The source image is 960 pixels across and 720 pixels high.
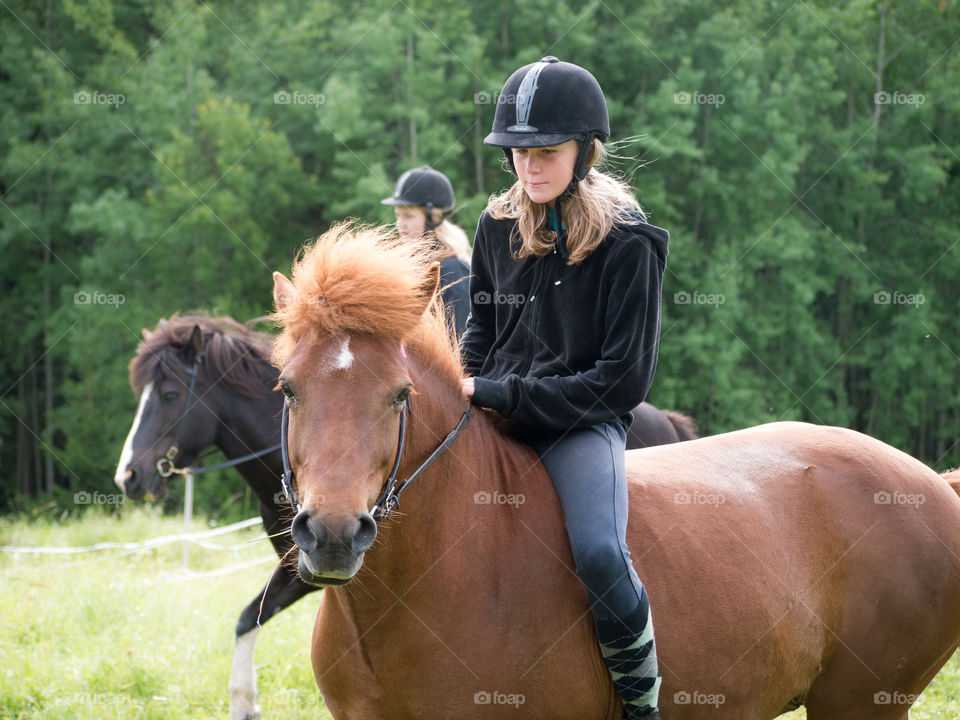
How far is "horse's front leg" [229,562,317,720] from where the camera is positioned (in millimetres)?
5535

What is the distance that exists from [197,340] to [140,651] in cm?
228

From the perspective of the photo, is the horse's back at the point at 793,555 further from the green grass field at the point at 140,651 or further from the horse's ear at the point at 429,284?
the green grass field at the point at 140,651

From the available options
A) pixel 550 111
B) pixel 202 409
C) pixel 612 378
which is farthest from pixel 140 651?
pixel 550 111

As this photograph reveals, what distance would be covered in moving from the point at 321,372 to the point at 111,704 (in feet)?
13.3

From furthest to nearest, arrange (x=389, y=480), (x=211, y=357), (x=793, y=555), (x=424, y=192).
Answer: (x=424, y=192) < (x=211, y=357) < (x=793, y=555) < (x=389, y=480)

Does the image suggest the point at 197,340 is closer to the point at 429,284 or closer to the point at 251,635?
the point at 251,635

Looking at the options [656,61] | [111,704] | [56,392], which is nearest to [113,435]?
[56,392]

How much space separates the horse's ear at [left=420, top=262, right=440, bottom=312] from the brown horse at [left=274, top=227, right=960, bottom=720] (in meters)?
0.02

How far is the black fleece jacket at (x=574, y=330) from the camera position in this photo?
9.70ft

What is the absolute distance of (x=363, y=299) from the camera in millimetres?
2617

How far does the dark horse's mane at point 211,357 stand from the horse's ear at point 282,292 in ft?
12.4

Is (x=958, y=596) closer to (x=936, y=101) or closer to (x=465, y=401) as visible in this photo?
(x=465, y=401)

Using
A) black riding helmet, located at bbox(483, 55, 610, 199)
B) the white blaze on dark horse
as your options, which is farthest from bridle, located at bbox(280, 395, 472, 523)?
the white blaze on dark horse

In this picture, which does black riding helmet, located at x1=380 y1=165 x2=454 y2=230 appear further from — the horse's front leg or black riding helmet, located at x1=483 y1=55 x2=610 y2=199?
black riding helmet, located at x1=483 y1=55 x2=610 y2=199
